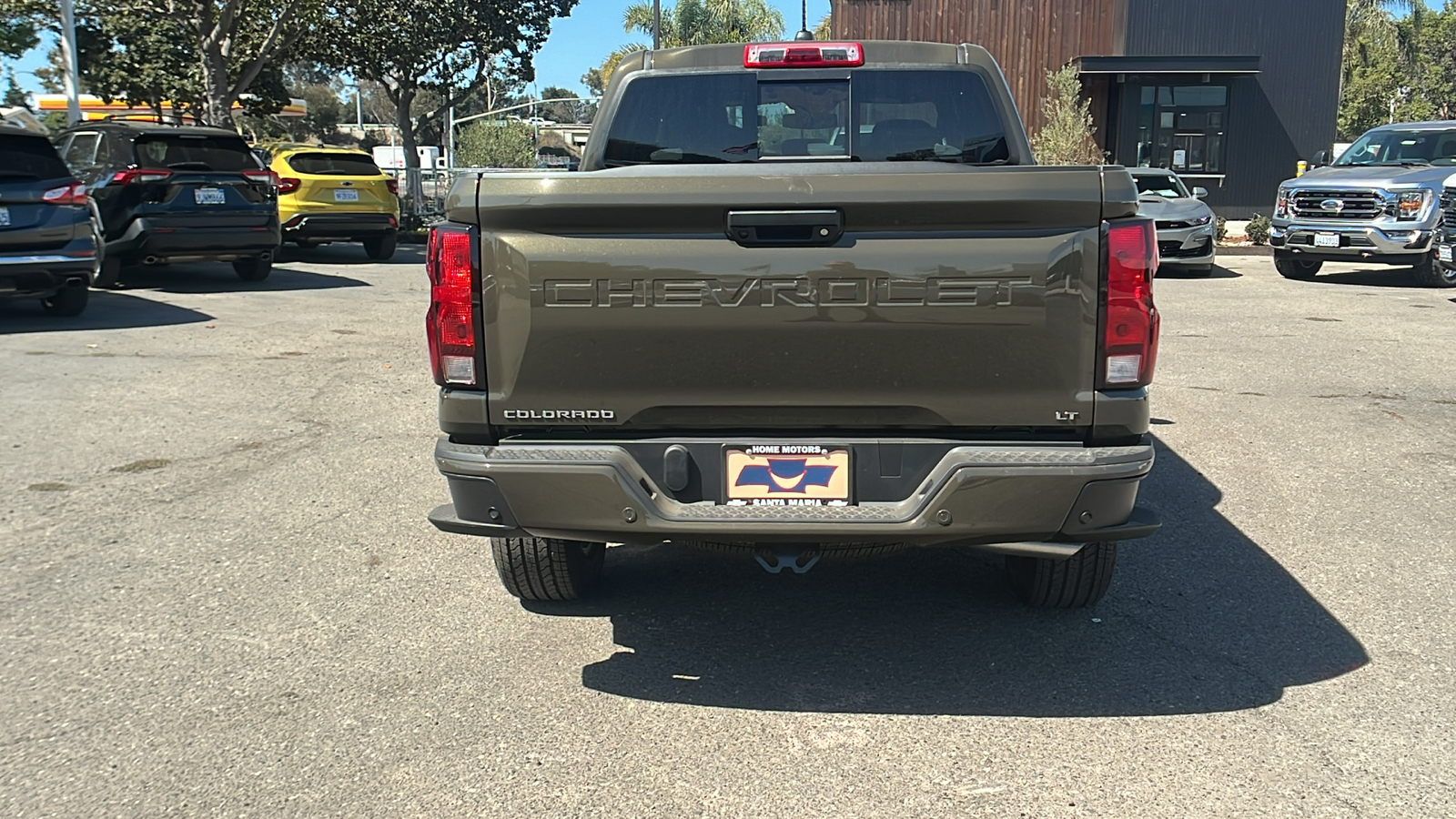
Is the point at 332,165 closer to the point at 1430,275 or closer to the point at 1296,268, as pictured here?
the point at 1296,268

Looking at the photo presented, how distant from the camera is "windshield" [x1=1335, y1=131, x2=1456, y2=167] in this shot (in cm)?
1636

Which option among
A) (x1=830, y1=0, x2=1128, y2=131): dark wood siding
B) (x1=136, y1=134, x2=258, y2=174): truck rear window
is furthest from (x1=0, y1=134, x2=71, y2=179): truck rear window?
(x1=830, y1=0, x2=1128, y2=131): dark wood siding

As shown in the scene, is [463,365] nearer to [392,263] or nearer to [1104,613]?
[1104,613]

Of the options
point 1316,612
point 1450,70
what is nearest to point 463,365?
point 1316,612

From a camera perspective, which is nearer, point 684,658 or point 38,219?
point 684,658

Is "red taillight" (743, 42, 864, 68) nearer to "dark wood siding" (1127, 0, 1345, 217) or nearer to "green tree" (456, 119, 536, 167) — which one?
"dark wood siding" (1127, 0, 1345, 217)

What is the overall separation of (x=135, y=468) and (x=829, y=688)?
4.36m

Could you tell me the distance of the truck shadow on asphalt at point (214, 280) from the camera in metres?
15.0

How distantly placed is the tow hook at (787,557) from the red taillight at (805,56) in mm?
2272

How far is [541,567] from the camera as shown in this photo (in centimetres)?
450

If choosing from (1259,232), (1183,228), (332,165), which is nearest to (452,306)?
(332,165)

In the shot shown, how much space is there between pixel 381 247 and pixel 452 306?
16379 millimetres

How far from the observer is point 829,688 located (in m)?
4.02

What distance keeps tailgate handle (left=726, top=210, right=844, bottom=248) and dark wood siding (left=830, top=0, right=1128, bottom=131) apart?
31007 mm
